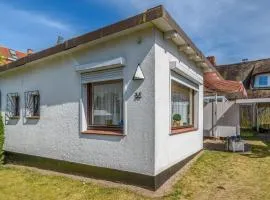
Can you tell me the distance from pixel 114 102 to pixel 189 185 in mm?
3682

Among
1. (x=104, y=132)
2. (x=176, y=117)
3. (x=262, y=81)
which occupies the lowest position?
(x=104, y=132)

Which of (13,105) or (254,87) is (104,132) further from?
(254,87)

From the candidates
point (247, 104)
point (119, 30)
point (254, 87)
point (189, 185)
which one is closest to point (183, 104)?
point (189, 185)

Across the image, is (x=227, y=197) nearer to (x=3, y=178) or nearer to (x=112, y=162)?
(x=112, y=162)

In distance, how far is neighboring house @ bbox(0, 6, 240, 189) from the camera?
6.93 meters

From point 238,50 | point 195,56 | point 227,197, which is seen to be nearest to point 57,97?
point 195,56

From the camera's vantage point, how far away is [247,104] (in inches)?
1208

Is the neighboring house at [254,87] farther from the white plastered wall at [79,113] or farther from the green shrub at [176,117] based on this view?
the white plastered wall at [79,113]

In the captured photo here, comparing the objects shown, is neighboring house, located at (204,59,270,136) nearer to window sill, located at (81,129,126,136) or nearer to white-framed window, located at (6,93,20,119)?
window sill, located at (81,129,126,136)

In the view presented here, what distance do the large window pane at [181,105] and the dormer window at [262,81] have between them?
26.1 metres

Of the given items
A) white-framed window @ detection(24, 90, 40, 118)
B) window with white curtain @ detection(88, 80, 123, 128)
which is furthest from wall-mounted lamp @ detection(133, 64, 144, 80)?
white-framed window @ detection(24, 90, 40, 118)

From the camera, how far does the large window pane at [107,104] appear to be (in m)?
7.99

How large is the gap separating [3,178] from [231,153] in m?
11.0

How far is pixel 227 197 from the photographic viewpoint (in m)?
6.58
